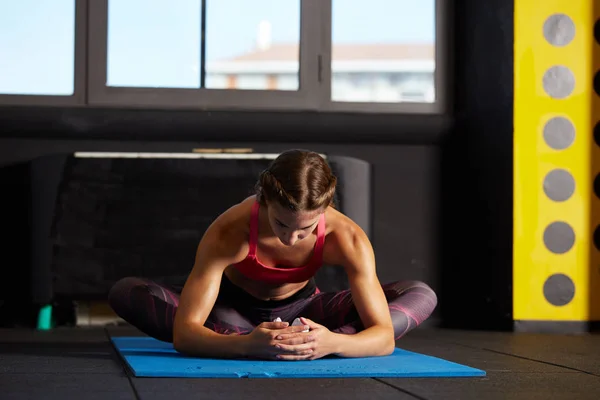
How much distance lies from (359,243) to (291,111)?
71.8 inches

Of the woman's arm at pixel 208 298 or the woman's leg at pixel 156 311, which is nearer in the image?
the woman's arm at pixel 208 298

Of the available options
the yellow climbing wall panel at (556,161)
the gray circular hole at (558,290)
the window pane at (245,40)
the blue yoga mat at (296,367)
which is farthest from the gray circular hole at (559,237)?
the blue yoga mat at (296,367)

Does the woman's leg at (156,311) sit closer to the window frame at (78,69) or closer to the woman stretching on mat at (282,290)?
the woman stretching on mat at (282,290)

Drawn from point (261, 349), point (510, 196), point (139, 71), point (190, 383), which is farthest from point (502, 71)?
point (190, 383)

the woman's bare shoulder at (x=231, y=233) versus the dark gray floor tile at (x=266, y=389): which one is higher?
the woman's bare shoulder at (x=231, y=233)

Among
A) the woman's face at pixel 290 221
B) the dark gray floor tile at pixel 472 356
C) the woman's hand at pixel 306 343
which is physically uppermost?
the woman's face at pixel 290 221

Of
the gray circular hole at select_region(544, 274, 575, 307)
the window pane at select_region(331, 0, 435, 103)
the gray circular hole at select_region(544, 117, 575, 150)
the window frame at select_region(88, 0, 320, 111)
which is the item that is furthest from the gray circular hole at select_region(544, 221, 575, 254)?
the window frame at select_region(88, 0, 320, 111)

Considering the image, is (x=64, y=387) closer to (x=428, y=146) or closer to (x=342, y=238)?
(x=342, y=238)

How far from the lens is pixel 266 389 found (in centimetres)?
183

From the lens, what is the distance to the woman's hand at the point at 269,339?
Answer: 7.02 feet

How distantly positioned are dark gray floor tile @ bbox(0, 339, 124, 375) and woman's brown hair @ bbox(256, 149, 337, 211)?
20.2 inches

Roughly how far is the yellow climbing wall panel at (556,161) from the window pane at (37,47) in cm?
180

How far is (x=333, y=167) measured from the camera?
3.90 metres

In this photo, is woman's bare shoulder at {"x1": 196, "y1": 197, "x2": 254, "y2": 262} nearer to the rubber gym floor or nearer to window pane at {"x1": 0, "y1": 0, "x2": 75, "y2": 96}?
the rubber gym floor
